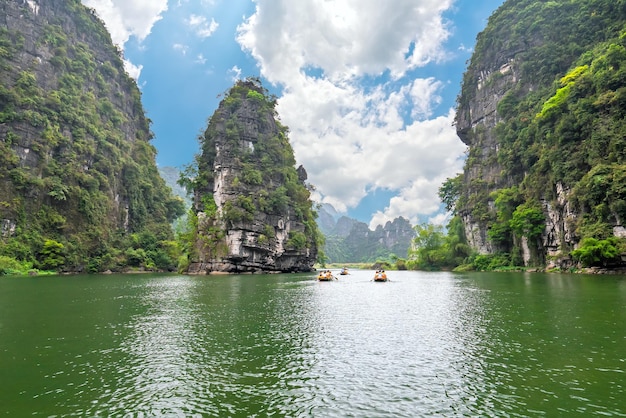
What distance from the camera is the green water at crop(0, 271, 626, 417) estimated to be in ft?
22.1

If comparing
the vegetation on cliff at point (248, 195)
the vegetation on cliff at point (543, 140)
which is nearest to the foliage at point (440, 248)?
the vegetation on cliff at point (543, 140)

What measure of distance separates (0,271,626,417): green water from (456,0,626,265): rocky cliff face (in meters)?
30.4

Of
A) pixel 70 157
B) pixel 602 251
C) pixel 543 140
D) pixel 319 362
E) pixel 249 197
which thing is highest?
pixel 70 157

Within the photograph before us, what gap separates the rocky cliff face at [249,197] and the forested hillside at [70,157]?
15.7 metres

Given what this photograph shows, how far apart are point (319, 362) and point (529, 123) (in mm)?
56795

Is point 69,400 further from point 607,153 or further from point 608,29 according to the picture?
point 608,29

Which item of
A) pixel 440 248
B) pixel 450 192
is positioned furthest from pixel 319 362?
pixel 450 192

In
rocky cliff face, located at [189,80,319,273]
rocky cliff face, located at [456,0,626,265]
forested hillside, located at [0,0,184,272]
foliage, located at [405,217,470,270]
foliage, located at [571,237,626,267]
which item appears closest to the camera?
foliage, located at [571,237,626,267]

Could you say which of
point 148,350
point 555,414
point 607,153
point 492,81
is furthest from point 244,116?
point 555,414

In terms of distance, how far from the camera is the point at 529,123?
54094 mm

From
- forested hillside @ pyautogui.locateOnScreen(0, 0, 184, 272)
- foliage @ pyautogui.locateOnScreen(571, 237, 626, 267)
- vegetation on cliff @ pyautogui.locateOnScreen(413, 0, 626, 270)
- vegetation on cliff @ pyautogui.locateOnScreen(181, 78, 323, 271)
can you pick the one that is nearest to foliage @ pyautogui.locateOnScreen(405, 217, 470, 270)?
vegetation on cliff @ pyautogui.locateOnScreen(413, 0, 626, 270)

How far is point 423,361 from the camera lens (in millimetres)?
9375

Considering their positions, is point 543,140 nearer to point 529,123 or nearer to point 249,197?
point 529,123

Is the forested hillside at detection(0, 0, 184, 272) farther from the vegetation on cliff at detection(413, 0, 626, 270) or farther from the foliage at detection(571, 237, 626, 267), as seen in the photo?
the foliage at detection(571, 237, 626, 267)
